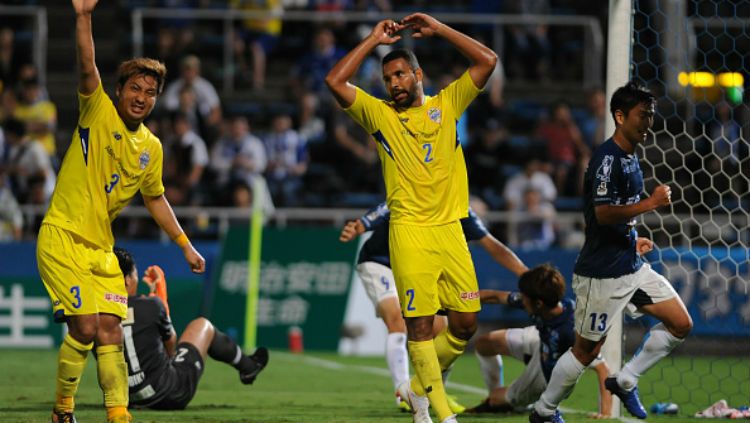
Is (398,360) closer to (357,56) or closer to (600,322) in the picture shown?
(600,322)

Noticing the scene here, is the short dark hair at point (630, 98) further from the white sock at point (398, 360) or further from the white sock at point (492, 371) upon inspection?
the white sock at point (398, 360)

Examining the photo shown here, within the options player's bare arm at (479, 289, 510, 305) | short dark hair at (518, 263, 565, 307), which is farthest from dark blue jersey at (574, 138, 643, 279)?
player's bare arm at (479, 289, 510, 305)

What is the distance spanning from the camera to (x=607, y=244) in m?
8.73

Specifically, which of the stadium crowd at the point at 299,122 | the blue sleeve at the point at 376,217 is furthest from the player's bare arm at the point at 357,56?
the stadium crowd at the point at 299,122

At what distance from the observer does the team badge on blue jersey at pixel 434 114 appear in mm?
8416

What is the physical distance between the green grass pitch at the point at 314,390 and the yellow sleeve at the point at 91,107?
2.08 m

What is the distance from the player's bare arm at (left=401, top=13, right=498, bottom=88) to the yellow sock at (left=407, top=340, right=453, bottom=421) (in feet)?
5.66

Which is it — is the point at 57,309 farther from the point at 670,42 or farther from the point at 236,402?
the point at 670,42

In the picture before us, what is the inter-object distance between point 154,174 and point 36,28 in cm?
1448

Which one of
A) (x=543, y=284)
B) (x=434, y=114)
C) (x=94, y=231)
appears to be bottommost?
(x=543, y=284)

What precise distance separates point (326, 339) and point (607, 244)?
873cm

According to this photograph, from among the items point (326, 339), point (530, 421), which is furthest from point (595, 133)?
point (530, 421)

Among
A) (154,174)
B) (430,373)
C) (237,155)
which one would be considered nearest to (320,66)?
(237,155)

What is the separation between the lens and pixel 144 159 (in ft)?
27.1
